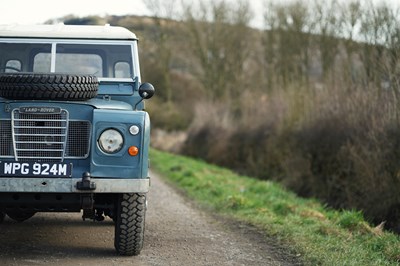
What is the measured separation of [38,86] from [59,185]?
1005mm

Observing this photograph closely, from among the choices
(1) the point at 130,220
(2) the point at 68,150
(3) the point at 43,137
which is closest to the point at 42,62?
(3) the point at 43,137

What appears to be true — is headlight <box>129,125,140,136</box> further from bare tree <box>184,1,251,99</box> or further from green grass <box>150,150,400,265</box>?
bare tree <box>184,1,251,99</box>

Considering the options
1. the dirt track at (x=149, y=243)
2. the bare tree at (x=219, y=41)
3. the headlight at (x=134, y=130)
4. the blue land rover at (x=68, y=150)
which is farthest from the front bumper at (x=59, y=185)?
the bare tree at (x=219, y=41)

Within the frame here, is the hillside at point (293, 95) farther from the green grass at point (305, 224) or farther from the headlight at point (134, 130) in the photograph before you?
the headlight at point (134, 130)

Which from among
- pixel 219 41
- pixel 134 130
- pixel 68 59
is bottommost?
pixel 134 130

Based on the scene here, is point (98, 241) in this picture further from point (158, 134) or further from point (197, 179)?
point (158, 134)

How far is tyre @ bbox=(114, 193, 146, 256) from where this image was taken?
7246 mm

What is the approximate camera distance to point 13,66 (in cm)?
848

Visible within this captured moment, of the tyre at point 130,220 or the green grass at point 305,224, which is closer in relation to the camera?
the tyre at point 130,220

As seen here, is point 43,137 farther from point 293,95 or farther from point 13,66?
point 293,95

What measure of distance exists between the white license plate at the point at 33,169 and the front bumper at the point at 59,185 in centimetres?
7

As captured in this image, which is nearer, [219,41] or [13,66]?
[13,66]

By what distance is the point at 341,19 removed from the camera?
2528 cm

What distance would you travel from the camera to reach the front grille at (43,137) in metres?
7.00
